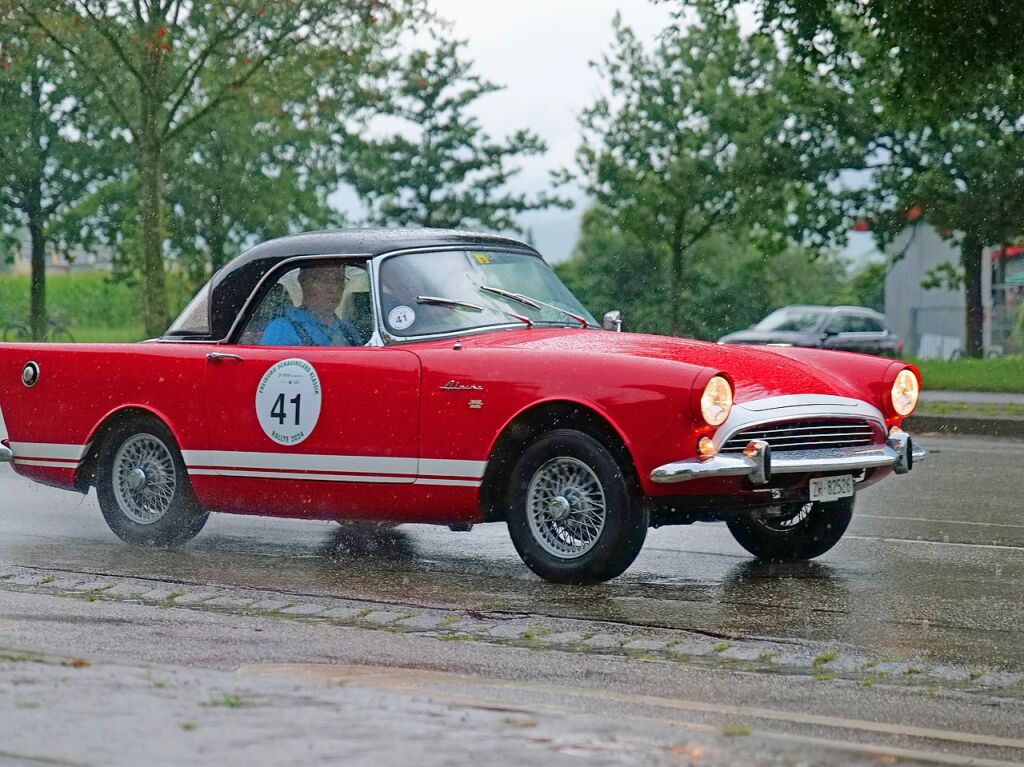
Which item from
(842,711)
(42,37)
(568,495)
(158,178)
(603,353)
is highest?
(42,37)

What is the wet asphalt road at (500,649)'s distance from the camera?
4.48m

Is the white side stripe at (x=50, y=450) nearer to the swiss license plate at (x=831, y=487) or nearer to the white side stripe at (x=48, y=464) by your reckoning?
the white side stripe at (x=48, y=464)

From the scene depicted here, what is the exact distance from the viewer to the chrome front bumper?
7320mm

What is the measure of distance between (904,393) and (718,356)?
122 cm

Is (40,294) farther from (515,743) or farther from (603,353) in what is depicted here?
(515,743)

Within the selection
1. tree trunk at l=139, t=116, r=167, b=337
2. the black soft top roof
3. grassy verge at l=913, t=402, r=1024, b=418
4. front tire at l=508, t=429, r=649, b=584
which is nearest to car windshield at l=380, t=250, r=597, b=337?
the black soft top roof

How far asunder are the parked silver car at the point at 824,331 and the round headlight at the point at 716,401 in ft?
99.6

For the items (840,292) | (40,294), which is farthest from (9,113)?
(840,292)

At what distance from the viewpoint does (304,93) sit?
30.0m

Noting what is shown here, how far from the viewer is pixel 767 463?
737 centimetres

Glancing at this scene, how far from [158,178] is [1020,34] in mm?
14479

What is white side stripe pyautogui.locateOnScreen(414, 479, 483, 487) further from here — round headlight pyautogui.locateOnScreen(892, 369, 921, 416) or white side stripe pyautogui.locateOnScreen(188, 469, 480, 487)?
round headlight pyautogui.locateOnScreen(892, 369, 921, 416)

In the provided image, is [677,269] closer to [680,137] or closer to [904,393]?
[680,137]

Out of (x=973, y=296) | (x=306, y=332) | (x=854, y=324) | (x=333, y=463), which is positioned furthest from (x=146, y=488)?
(x=854, y=324)
